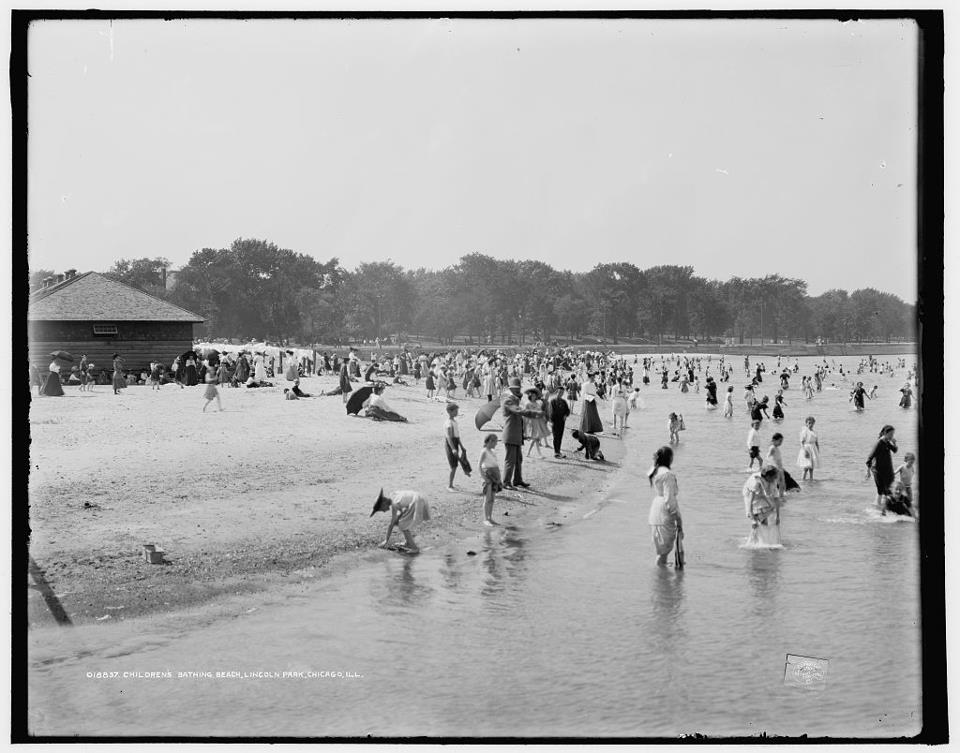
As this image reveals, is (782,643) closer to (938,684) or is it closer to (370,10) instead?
(938,684)

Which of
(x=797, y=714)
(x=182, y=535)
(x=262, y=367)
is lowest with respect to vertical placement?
(x=797, y=714)

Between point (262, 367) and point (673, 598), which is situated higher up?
point (262, 367)

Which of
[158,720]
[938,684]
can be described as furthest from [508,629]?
[938,684]

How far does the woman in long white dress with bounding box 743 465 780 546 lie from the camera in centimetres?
1337

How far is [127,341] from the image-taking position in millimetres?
23594

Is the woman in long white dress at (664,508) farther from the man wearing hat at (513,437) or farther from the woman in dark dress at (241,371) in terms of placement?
the woman in dark dress at (241,371)

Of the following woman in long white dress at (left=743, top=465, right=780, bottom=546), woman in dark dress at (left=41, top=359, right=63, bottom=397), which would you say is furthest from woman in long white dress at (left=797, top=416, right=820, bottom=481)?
woman in dark dress at (left=41, top=359, right=63, bottom=397)

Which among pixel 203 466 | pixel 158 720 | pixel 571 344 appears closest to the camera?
pixel 158 720

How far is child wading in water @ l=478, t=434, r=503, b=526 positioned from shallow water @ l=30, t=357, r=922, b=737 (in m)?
1.30

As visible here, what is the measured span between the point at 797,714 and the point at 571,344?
174 ft

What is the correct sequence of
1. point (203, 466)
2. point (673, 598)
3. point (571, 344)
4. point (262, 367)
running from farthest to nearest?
1. point (571, 344)
2. point (262, 367)
3. point (203, 466)
4. point (673, 598)

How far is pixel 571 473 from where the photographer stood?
65.1ft

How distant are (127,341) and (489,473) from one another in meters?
13.1

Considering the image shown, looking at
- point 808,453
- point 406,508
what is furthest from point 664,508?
point 808,453
